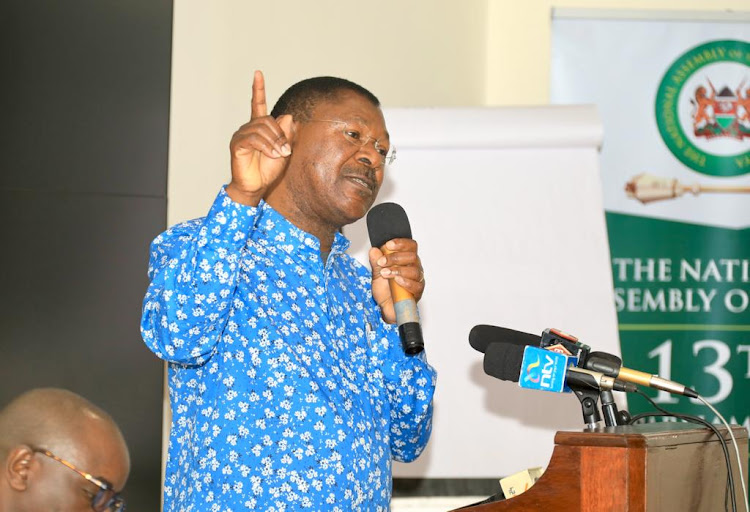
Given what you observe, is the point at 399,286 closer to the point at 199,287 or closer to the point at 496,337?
the point at 496,337

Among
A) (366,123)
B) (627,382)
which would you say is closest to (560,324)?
(366,123)

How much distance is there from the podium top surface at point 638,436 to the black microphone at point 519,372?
0.27 ft

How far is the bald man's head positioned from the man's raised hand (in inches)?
20.1

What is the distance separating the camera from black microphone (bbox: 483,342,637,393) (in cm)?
191

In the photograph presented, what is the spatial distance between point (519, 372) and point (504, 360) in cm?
4

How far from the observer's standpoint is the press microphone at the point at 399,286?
2.20 meters

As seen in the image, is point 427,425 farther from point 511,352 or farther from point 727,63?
point 727,63

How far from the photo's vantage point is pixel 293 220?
8.08 feet

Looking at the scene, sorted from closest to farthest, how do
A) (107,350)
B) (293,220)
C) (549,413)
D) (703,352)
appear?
(293,220)
(107,350)
(549,413)
(703,352)

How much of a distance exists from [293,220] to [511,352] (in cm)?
69

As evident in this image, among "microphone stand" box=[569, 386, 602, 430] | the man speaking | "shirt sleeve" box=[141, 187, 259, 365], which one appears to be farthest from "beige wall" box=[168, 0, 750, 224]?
"microphone stand" box=[569, 386, 602, 430]

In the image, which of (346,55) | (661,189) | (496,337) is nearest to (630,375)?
(496,337)

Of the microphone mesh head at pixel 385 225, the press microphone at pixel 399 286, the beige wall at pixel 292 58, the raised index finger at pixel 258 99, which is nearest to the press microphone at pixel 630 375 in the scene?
the press microphone at pixel 399 286

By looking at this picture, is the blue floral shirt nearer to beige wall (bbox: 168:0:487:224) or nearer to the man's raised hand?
the man's raised hand
